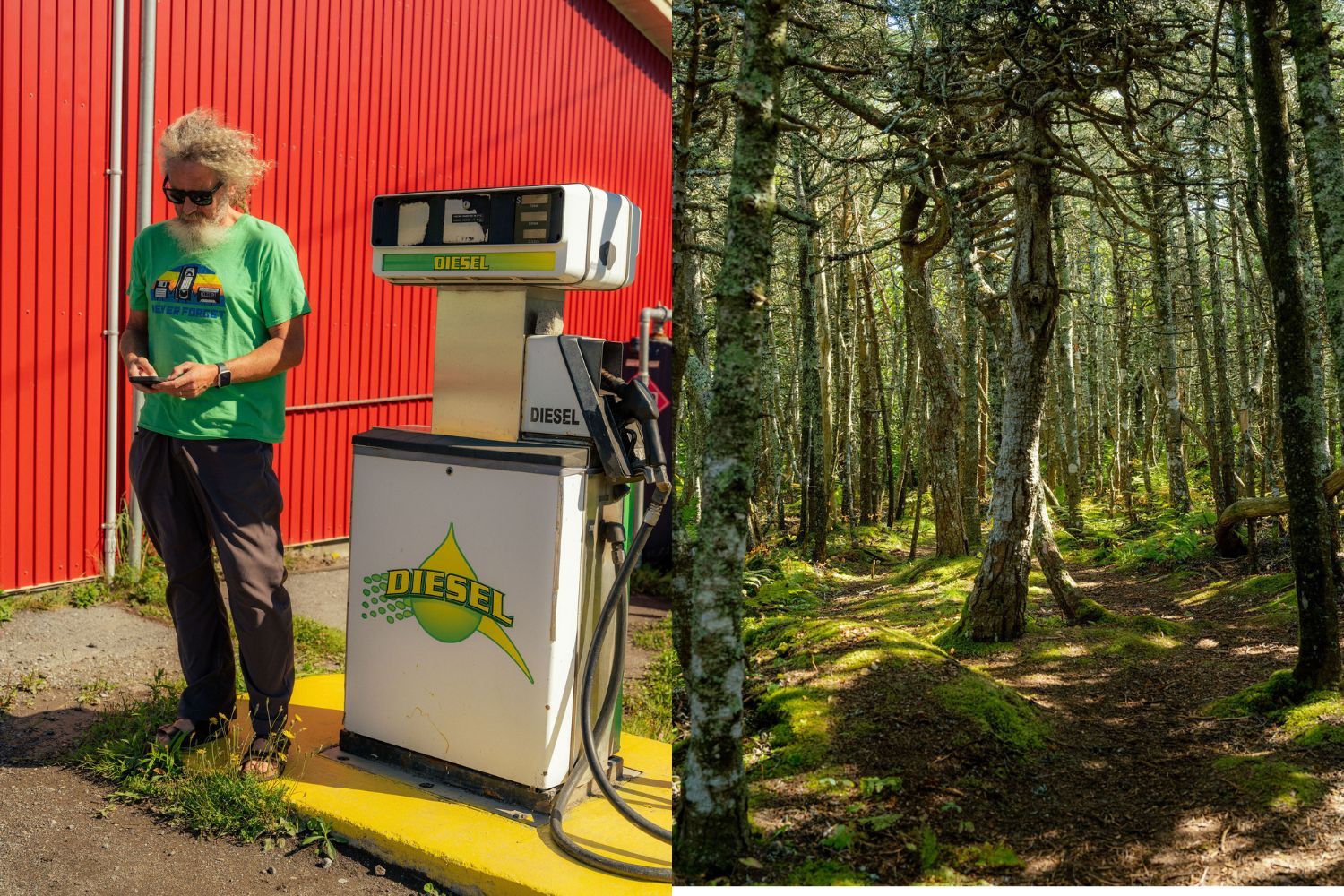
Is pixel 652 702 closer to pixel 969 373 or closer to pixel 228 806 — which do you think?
pixel 228 806

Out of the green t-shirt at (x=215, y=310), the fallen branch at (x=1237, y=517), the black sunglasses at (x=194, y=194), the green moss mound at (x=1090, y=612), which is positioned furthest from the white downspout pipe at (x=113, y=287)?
the fallen branch at (x=1237, y=517)

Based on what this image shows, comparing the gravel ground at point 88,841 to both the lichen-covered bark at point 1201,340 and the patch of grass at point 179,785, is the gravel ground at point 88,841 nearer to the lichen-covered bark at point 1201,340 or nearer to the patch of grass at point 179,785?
the patch of grass at point 179,785

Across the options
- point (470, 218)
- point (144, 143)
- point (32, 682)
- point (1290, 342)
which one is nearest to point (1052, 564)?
point (1290, 342)

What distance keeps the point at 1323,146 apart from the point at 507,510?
2074 millimetres

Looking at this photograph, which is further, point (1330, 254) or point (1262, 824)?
point (1330, 254)

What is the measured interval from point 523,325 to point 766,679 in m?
1.06

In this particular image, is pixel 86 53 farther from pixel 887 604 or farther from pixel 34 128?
pixel 887 604

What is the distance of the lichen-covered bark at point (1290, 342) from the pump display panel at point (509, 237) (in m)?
1.50

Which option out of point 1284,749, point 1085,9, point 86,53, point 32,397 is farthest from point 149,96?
point 1284,749

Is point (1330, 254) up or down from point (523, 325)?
up

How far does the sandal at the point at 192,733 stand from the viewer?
2896 mm

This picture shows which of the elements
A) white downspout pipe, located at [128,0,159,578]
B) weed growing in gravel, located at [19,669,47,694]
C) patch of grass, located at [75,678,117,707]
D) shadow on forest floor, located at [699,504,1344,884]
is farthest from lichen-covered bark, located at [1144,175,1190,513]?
white downspout pipe, located at [128,0,159,578]

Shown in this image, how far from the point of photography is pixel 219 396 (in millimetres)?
2723

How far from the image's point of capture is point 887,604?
2.55m
